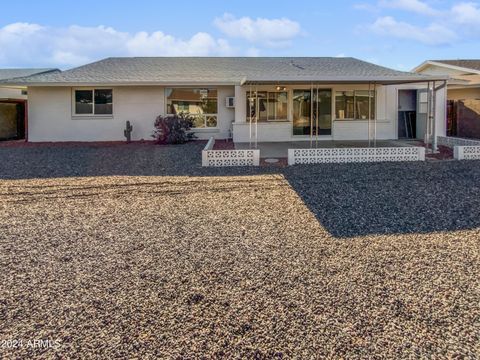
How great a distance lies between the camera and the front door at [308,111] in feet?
58.9

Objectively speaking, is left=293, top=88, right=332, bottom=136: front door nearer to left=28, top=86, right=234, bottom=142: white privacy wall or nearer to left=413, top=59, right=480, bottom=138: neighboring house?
left=28, top=86, right=234, bottom=142: white privacy wall

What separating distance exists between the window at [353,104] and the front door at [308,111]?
0.39 m

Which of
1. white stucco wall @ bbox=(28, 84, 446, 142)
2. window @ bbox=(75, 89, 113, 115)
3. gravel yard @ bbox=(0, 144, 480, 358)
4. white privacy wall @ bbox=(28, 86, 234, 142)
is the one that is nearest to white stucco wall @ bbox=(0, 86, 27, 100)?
white privacy wall @ bbox=(28, 86, 234, 142)

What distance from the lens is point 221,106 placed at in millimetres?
18531

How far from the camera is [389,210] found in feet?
23.2

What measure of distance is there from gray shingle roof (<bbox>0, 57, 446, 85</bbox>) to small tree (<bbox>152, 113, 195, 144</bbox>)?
1.48 metres

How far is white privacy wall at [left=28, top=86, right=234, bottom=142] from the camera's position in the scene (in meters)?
18.2

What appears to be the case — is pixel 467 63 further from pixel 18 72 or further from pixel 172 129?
pixel 18 72

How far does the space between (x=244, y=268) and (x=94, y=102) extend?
50.9 ft

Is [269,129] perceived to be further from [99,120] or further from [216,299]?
[216,299]

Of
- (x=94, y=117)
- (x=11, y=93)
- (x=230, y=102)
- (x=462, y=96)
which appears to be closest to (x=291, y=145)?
(x=230, y=102)

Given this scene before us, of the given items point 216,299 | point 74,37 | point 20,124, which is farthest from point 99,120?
point 74,37

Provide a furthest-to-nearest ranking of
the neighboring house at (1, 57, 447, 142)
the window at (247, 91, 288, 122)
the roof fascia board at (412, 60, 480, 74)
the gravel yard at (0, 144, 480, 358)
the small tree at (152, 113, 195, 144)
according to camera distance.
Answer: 1. the roof fascia board at (412, 60, 480, 74)
2. the window at (247, 91, 288, 122)
3. the neighboring house at (1, 57, 447, 142)
4. the small tree at (152, 113, 195, 144)
5. the gravel yard at (0, 144, 480, 358)

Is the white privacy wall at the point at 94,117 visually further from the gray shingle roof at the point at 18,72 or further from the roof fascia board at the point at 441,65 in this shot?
the roof fascia board at the point at 441,65
